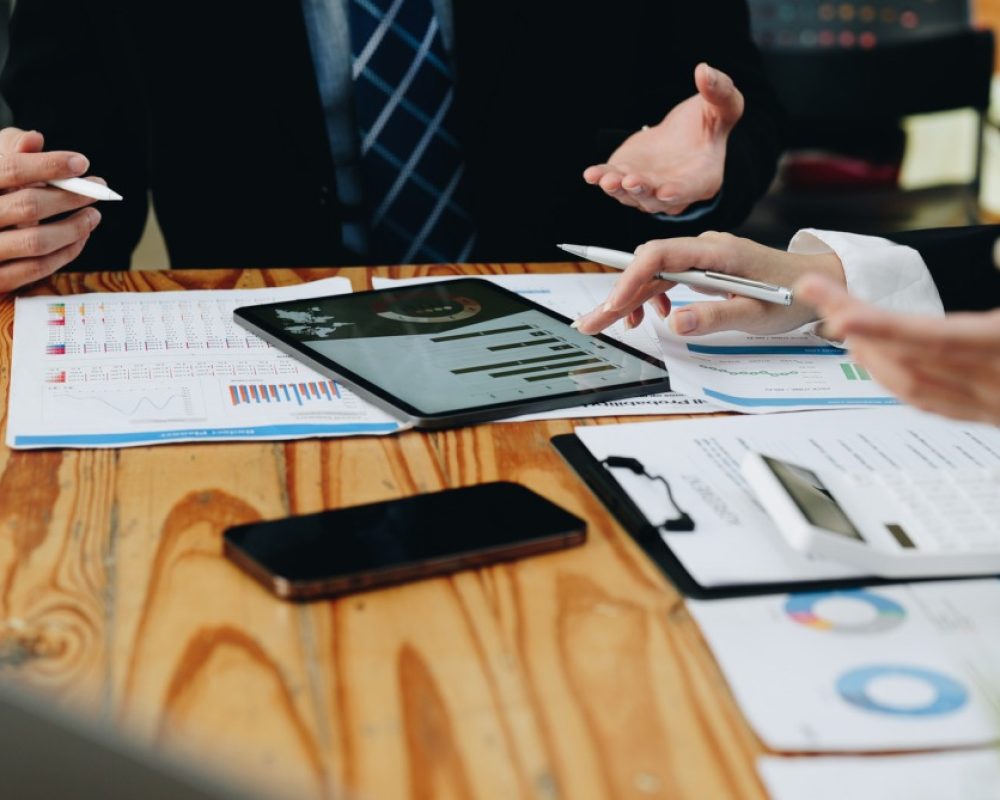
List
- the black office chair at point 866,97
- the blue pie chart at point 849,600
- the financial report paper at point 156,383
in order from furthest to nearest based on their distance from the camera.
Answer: the black office chair at point 866,97, the financial report paper at point 156,383, the blue pie chart at point 849,600

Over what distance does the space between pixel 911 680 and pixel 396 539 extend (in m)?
0.29

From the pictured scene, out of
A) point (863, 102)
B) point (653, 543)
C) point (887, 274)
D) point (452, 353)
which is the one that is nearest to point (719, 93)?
point (887, 274)

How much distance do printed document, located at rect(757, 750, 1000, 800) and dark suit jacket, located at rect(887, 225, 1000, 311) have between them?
71 centimetres

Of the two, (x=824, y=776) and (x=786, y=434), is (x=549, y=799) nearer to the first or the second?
(x=824, y=776)

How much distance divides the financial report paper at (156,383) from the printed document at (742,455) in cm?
20

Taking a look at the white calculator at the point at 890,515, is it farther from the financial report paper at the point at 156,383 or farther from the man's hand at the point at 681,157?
the man's hand at the point at 681,157

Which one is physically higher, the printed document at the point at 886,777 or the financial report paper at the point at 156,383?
the financial report paper at the point at 156,383

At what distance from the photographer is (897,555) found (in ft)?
2.28

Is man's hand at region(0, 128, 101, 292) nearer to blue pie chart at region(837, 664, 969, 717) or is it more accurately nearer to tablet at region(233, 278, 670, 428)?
tablet at region(233, 278, 670, 428)

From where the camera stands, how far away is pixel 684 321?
1.06 metres

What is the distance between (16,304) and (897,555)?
33.8 inches

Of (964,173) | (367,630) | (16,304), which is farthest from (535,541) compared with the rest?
(964,173)

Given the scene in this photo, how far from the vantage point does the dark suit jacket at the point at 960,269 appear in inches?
46.4

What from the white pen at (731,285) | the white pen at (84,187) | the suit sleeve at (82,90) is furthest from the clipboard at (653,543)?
the suit sleeve at (82,90)
